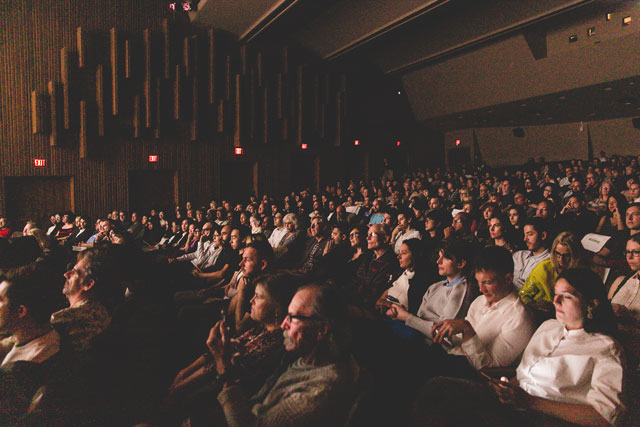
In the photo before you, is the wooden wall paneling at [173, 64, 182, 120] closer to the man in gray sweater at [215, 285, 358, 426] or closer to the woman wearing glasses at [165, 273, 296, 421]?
the woman wearing glasses at [165, 273, 296, 421]

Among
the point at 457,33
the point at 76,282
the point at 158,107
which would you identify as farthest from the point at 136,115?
the point at 76,282

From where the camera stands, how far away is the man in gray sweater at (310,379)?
1094 mm

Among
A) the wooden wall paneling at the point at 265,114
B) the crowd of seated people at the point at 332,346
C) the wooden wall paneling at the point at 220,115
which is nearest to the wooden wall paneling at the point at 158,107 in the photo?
the wooden wall paneling at the point at 220,115

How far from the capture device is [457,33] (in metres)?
8.55

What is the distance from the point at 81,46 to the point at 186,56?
1.94 m

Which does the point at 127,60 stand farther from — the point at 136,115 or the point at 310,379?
the point at 310,379

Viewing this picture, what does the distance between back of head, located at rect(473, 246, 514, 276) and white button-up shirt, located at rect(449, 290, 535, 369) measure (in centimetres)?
12

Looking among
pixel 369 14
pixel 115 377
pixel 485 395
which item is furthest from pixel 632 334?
pixel 369 14

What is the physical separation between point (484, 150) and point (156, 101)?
1031cm

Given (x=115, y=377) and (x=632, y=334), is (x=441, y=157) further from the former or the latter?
(x=115, y=377)

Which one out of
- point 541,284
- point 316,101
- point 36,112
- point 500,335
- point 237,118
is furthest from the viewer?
point 316,101

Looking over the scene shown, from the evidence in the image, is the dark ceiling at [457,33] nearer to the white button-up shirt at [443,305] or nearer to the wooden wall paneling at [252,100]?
the wooden wall paneling at [252,100]

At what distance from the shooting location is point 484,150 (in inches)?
533

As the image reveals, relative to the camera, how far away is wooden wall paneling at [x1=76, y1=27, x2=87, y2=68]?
25.7ft
